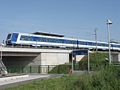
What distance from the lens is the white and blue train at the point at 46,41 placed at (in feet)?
195

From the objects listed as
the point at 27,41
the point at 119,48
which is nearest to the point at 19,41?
the point at 27,41

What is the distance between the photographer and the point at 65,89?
51.2 feet

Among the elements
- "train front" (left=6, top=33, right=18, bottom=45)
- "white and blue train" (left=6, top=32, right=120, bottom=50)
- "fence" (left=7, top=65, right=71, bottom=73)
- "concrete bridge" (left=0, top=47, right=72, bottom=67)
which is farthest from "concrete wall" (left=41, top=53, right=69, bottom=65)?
"train front" (left=6, top=33, right=18, bottom=45)

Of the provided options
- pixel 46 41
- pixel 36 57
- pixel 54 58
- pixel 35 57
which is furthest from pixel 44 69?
pixel 46 41

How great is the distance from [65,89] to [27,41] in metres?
46.8

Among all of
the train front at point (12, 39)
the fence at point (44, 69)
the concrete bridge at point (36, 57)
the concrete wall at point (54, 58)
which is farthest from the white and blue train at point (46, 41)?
the fence at point (44, 69)

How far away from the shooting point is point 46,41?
67.2 metres

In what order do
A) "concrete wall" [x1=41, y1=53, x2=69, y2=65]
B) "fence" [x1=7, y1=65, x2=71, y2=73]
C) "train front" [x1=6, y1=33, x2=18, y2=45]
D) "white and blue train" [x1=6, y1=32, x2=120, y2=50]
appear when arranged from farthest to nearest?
"concrete wall" [x1=41, y1=53, x2=69, y2=65]
"white and blue train" [x1=6, y1=32, x2=120, y2=50]
"train front" [x1=6, y1=33, x2=18, y2=45]
"fence" [x1=7, y1=65, x2=71, y2=73]

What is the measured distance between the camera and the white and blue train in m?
59.5

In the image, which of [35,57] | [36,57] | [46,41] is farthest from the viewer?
[46,41]

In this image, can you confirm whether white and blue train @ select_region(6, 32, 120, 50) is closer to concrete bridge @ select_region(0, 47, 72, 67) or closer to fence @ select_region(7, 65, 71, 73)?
concrete bridge @ select_region(0, 47, 72, 67)

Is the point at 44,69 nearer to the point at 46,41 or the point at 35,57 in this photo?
the point at 35,57

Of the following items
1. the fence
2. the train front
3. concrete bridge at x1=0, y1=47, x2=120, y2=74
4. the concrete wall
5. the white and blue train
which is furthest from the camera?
the concrete wall

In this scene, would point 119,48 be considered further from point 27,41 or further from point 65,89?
point 65,89
